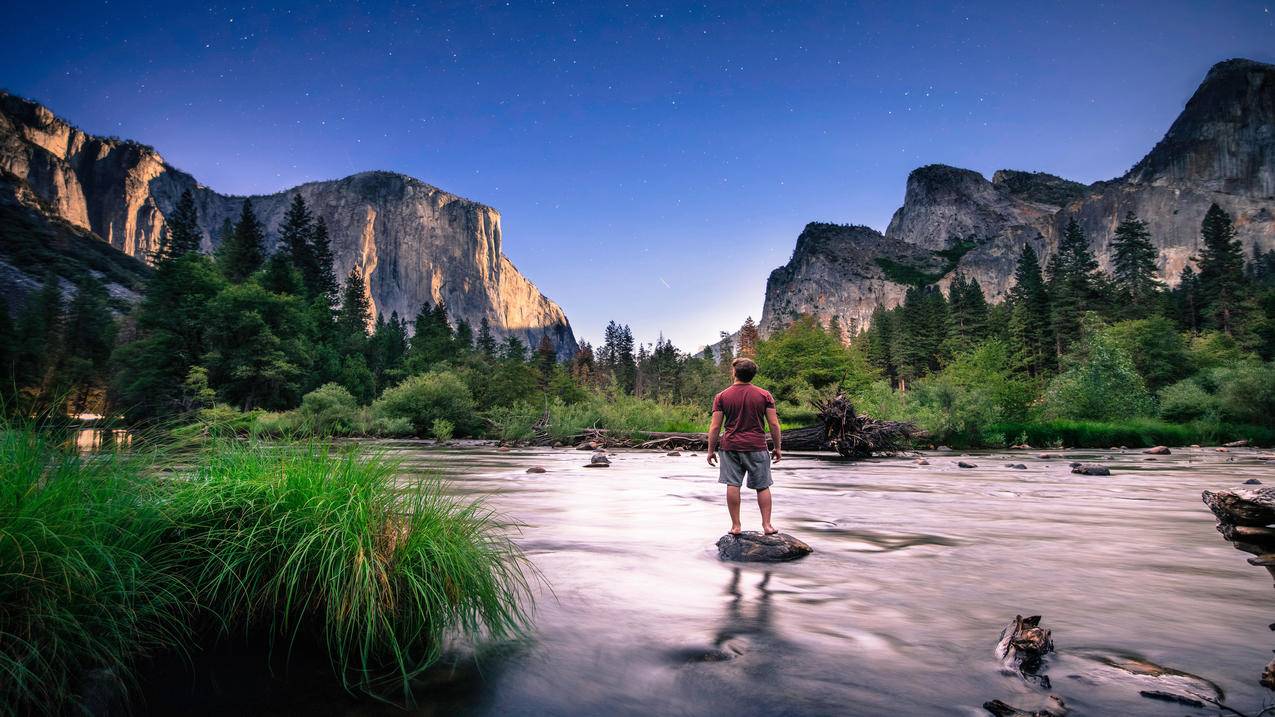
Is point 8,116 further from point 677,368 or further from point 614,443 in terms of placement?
point 614,443

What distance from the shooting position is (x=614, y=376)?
65.9 metres

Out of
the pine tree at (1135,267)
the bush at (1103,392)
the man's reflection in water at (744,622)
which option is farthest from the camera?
the pine tree at (1135,267)

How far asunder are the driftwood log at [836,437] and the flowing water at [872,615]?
553 inches

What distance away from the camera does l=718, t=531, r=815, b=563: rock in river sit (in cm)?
677

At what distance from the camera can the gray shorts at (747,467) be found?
7.57 metres

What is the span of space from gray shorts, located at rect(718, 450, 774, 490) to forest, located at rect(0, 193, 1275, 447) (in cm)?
485

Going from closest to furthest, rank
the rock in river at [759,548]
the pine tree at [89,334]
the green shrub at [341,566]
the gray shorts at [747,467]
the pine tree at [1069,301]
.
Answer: the green shrub at [341,566] → the rock in river at [759,548] → the gray shorts at [747,467] → the pine tree at [89,334] → the pine tree at [1069,301]

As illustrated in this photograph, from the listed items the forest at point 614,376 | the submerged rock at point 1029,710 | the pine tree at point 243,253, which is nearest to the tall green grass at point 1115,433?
the forest at point 614,376

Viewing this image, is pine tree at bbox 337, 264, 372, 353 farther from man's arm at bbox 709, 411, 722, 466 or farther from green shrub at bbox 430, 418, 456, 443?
man's arm at bbox 709, 411, 722, 466

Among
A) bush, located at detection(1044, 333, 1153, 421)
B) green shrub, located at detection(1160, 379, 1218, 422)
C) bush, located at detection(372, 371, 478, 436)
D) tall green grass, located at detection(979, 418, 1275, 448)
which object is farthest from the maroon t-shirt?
green shrub, located at detection(1160, 379, 1218, 422)

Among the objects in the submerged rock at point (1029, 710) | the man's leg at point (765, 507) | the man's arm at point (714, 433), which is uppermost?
the man's arm at point (714, 433)

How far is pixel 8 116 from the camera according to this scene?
17462 cm

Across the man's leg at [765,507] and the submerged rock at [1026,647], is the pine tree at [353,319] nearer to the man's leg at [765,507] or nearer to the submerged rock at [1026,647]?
the man's leg at [765,507]

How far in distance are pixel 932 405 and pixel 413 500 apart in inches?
1487
